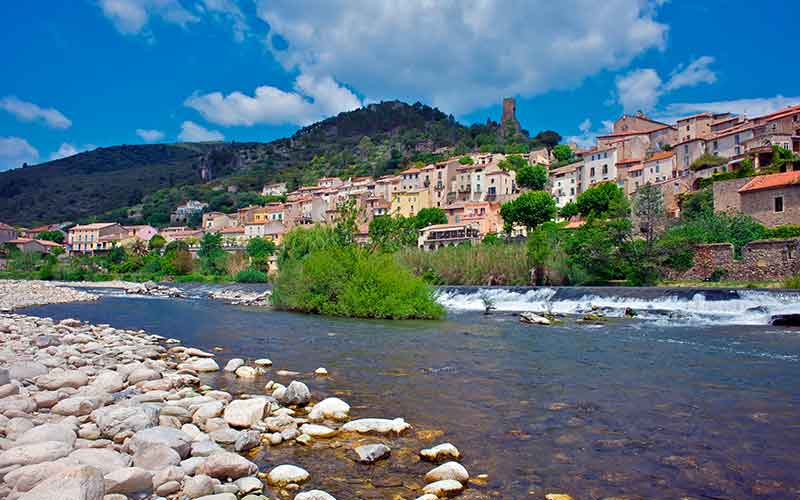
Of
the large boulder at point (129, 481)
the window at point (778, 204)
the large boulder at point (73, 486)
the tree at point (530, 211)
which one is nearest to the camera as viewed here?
the large boulder at point (73, 486)

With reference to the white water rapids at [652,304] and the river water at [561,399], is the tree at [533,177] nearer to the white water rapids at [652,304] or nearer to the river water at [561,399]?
the white water rapids at [652,304]

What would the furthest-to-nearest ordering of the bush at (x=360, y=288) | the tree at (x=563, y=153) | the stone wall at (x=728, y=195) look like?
the tree at (x=563, y=153) → the stone wall at (x=728, y=195) → the bush at (x=360, y=288)

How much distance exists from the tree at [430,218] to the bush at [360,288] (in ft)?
191

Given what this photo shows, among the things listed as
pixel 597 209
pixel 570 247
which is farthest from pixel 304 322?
pixel 597 209

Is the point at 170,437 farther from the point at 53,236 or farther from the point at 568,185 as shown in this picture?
the point at 53,236

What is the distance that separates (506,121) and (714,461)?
15168 cm

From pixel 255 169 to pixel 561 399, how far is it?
583ft

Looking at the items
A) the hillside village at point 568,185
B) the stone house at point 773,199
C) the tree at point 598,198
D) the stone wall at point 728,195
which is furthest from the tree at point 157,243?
the stone house at point 773,199

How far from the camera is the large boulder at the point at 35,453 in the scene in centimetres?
429

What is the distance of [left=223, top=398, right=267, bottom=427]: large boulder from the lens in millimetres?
6363

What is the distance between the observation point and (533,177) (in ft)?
286

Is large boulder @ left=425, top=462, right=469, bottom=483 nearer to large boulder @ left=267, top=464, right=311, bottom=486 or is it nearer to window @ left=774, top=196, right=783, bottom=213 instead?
large boulder @ left=267, top=464, right=311, bottom=486

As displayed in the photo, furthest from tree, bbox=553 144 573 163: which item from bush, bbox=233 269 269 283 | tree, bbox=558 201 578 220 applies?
bush, bbox=233 269 269 283

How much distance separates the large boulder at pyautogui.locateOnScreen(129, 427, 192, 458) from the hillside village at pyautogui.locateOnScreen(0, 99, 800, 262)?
3012cm
